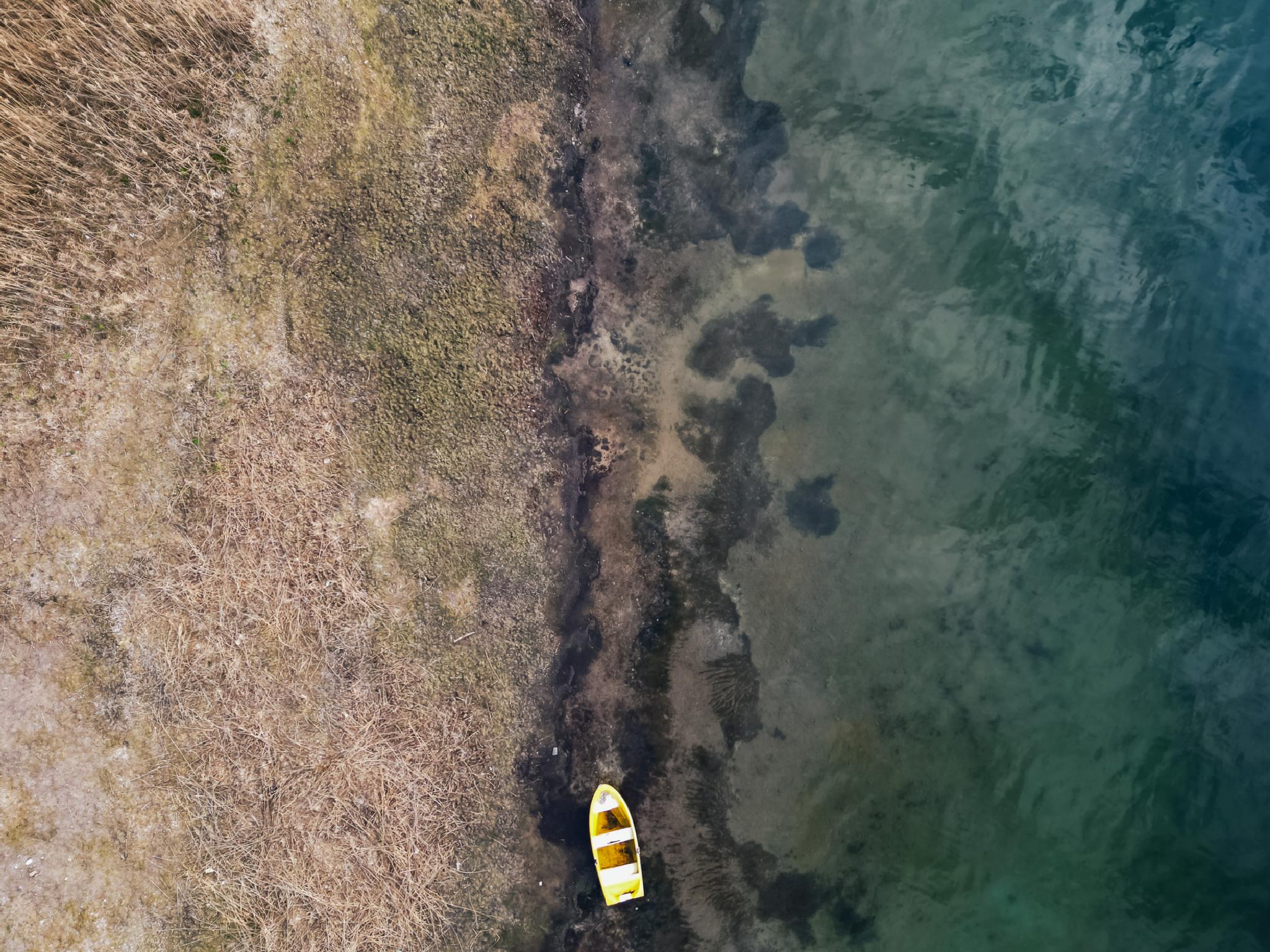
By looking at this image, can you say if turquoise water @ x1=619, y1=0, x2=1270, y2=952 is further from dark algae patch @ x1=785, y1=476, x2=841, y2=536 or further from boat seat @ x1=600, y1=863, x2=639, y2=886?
boat seat @ x1=600, y1=863, x2=639, y2=886

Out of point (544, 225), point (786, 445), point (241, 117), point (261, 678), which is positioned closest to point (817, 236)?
point (786, 445)

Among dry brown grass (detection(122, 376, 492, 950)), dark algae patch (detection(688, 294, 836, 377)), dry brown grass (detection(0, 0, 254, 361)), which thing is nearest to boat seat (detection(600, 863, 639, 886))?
dry brown grass (detection(122, 376, 492, 950))

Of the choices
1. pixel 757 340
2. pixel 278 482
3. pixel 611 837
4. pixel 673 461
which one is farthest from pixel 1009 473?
pixel 278 482

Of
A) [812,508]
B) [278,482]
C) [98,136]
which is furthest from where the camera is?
[812,508]

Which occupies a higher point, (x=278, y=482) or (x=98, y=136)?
(x=98, y=136)

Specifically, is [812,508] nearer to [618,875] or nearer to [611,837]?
[611,837]

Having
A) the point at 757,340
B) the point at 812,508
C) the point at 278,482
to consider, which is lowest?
the point at 812,508

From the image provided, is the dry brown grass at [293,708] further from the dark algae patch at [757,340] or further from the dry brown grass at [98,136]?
the dark algae patch at [757,340]

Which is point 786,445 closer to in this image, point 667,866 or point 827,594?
point 827,594

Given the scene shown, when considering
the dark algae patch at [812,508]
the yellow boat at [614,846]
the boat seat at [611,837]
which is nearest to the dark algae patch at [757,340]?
the dark algae patch at [812,508]
